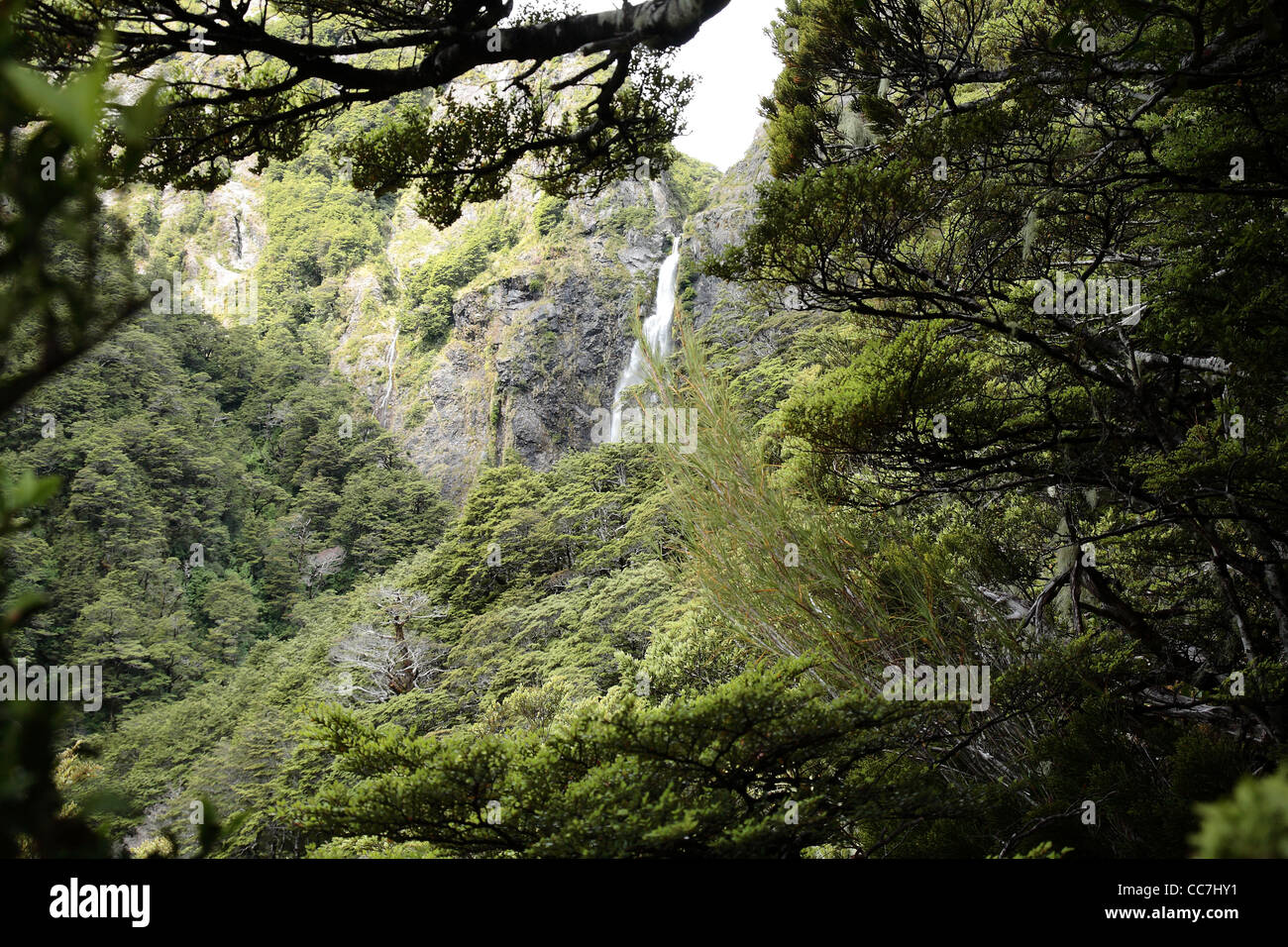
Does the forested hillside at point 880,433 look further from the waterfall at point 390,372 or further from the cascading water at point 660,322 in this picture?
the waterfall at point 390,372

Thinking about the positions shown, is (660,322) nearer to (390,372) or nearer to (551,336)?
(551,336)

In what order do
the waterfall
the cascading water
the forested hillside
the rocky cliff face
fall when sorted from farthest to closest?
the waterfall → the rocky cliff face → the cascading water → the forested hillside

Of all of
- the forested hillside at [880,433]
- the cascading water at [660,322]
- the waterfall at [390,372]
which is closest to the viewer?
the forested hillside at [880,433]

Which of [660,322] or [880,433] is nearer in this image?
[880,433]

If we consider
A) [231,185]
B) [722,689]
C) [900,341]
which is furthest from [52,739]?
[231,185]

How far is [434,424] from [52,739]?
37066 mm

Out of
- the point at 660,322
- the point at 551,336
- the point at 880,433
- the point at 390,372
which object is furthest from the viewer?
the point at 390,372

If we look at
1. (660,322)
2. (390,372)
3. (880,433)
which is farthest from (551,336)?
(880,433)

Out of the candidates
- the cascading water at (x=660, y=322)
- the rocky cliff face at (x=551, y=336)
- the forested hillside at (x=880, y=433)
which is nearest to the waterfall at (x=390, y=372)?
the rocky cliff face at (x=551, y=336)

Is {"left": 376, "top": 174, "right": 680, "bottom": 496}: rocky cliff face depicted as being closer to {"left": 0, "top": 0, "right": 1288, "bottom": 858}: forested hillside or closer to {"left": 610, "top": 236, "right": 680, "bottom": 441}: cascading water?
{"left": 610, "top": 236, "right": 680, "bottom": 441}: cascading water

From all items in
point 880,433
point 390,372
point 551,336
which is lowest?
point 880,433

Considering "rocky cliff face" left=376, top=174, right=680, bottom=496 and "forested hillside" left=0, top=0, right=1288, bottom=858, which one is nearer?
"forested hillside" left=0, top=0, right=1288, bottom=858

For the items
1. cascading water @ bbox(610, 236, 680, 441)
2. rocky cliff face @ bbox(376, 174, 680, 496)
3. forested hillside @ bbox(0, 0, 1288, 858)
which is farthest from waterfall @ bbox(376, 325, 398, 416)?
forested hillside @ bbox(0, 0, 1288, 858)

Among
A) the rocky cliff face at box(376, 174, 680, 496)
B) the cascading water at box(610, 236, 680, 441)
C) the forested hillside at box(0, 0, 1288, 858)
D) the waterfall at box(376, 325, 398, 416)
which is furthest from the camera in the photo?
the waterfall at box(376, 325, 398, 416)
